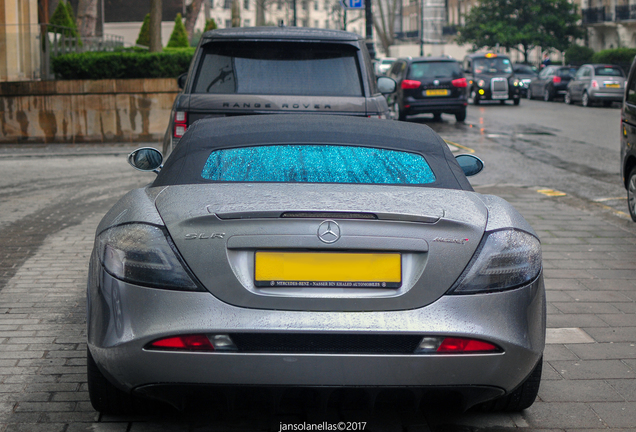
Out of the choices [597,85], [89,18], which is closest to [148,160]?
[89,18]

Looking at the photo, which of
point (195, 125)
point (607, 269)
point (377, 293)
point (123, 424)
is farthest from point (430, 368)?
point (607, 269)

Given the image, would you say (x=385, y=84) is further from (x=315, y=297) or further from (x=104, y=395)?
(x=315, y=297)

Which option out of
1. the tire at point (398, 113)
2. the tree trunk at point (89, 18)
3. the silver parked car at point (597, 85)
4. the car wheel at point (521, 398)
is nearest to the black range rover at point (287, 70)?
the car wheel at point (521, 398)

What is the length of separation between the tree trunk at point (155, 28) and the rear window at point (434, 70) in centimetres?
691

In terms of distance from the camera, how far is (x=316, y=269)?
10.3 feet

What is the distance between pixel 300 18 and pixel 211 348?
146 metres

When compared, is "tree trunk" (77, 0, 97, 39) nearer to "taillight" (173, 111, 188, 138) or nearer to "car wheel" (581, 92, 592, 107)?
"taillight" (173, 111, 188, 138)

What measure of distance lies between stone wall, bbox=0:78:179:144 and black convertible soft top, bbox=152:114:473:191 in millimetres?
14379

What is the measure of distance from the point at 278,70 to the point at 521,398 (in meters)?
5.29

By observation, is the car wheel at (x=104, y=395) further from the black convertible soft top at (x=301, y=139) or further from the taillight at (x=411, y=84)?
the taillight at (x=411, y=84)

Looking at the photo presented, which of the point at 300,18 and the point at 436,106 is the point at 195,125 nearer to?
the point at 436,106

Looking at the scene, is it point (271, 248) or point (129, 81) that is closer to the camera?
point (271, 248)

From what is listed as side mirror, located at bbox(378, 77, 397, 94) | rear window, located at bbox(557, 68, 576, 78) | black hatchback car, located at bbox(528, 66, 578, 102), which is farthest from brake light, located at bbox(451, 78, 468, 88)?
rear window, located at bbox(557, 68, 576, 78)

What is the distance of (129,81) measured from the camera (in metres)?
18.4
